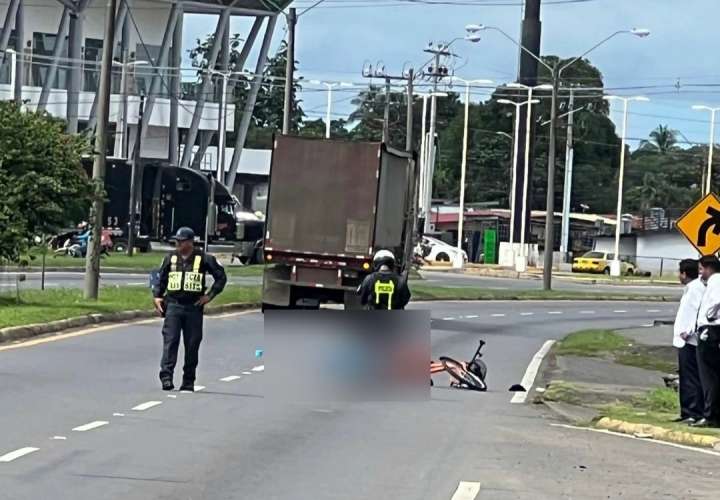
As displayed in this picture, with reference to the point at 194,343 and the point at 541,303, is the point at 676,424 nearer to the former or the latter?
the point at 194,343

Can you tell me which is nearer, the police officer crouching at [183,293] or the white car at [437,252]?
the police officer crouching at [183,293]

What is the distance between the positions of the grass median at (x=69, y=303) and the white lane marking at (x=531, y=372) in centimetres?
764

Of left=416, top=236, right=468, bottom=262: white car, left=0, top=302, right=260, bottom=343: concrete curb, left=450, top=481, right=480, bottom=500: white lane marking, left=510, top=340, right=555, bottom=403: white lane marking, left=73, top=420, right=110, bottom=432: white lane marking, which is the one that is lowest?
left=510, top=340, right=555, bottom=403: white lane marking

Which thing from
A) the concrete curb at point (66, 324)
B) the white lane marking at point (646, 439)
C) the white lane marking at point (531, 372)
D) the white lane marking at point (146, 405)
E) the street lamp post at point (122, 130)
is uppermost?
the street lamp post at point (122, 130)

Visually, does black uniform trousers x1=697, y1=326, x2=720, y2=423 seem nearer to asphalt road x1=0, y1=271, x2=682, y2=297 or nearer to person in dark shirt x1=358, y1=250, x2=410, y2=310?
person in dark shirt x1=358, y1=250, x2=410, y2=310

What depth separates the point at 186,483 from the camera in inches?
404

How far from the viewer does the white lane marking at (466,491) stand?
10.2 meters

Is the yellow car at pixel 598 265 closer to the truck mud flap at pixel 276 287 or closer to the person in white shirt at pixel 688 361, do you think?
the truck mud flap at pixel 276 287

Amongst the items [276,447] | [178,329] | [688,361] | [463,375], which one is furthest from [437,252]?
[276,447]

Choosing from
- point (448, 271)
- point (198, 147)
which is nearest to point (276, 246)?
point (448, 271)

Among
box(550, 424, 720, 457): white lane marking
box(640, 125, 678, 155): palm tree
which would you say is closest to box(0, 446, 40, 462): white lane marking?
box(550, 424, 720, 457): white lane marking

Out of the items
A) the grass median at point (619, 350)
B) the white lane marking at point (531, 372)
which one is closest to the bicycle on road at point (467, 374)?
the white lane marking at point (531, 372)

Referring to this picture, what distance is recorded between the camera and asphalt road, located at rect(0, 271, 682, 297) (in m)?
36.4

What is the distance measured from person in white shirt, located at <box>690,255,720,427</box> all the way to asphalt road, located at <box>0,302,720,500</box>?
1.31 metres
